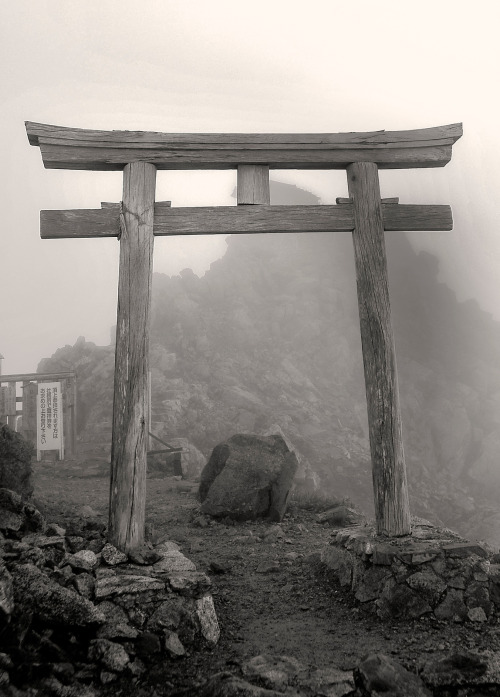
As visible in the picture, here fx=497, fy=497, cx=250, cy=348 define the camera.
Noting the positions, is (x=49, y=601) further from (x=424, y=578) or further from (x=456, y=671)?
(x=424, y=578)

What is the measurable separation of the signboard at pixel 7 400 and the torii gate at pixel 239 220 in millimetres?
15212

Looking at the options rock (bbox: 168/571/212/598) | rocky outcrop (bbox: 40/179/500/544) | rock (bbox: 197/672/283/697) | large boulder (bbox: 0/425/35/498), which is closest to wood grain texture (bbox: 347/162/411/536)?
rock (bbox: 168/571/212/598)

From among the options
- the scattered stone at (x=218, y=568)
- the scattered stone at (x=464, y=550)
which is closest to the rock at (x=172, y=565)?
the scattered stone at (x=218, y=568)

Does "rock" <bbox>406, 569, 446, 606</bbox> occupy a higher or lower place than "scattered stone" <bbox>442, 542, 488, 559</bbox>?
lower

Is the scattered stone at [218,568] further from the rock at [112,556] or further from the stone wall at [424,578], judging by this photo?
the rock at [112,556]

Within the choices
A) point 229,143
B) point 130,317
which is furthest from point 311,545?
point 229,143

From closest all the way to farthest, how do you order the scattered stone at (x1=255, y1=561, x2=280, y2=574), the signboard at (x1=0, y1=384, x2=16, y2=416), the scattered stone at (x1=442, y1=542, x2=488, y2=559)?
the scattered stone at (x1=442, y1=542, x2=488, y2=559) → the scattered stone at (x1=255, y1=561, x2=280, y2=574) → the signboard at (x1=0, y1=384, x2=16, y2=416)

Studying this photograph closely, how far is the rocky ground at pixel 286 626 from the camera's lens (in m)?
3.19

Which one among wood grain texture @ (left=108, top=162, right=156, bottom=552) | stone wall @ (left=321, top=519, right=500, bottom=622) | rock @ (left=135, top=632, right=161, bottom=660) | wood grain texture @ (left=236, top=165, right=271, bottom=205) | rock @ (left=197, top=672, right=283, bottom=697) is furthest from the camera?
wood grain texture @ (left=236, top=165, right=271, bottom=205)

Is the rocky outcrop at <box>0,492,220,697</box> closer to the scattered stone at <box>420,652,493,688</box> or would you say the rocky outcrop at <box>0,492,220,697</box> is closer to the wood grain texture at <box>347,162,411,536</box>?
the scattered stone at <box>420,652,493,688</box>

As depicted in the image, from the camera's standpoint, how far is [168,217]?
528cm

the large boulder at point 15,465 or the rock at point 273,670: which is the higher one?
the large boulder at point 15,465

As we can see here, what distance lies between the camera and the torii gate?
192 inches

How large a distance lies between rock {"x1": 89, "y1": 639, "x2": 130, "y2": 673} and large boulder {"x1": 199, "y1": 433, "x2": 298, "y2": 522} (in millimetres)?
4865
